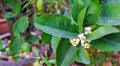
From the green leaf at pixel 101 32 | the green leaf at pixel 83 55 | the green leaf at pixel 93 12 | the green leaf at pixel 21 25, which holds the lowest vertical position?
the green leaf at pixel 21 25

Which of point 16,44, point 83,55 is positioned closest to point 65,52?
point 83,55

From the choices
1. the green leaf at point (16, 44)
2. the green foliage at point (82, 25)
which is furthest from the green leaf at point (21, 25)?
the green foliage at point (82, 25)

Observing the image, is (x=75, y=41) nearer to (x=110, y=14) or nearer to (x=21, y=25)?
(x=110, y=14)

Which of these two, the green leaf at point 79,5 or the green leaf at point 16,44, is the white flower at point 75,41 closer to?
the green leaf at point 79,5

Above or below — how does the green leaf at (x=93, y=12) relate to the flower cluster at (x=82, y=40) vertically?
above

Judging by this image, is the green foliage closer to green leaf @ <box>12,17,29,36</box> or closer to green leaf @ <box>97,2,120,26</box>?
green leaf @ <box>97,2,120,26</box>

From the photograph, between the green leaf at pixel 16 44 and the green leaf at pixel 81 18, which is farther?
the green leaf at pixel 16 44
